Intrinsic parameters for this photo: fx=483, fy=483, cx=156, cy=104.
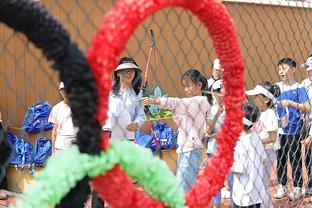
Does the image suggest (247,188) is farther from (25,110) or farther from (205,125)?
(25,110)

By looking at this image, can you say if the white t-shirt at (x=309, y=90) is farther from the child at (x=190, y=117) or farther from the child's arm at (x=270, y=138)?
the child at (x=190, y=117)

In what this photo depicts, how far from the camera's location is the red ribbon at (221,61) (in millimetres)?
1004

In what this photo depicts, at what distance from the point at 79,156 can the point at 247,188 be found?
6.85ft

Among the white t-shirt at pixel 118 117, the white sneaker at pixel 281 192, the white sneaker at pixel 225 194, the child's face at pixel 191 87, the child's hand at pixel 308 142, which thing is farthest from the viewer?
the white sneaker at pixel 225 194

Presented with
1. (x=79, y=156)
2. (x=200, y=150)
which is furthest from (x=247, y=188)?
(x=79, y=156)

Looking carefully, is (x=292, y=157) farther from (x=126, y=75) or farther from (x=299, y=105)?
(x=126, y=75)

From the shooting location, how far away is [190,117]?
9.90ft

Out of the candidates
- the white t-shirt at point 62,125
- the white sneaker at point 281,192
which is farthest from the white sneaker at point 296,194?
the white t-shirt at point 62,125

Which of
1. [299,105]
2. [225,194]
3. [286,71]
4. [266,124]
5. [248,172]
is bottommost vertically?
[225,194]

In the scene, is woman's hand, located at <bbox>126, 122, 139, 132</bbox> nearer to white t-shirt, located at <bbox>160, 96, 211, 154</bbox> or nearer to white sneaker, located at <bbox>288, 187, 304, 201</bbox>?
white t-shirt, located at <bbox>160, 96, 211, 154</bbox>

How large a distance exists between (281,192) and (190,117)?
→ 1454 millimetres

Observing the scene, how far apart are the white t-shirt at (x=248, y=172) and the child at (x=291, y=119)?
82 cm

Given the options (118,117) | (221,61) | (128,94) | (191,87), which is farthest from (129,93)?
(221,61)

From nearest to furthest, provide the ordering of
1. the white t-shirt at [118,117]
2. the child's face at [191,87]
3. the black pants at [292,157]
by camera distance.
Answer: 1. the white t-shirt at [118,117]
2. the child's face at [191,87]
3. the black pants at [292,157]
